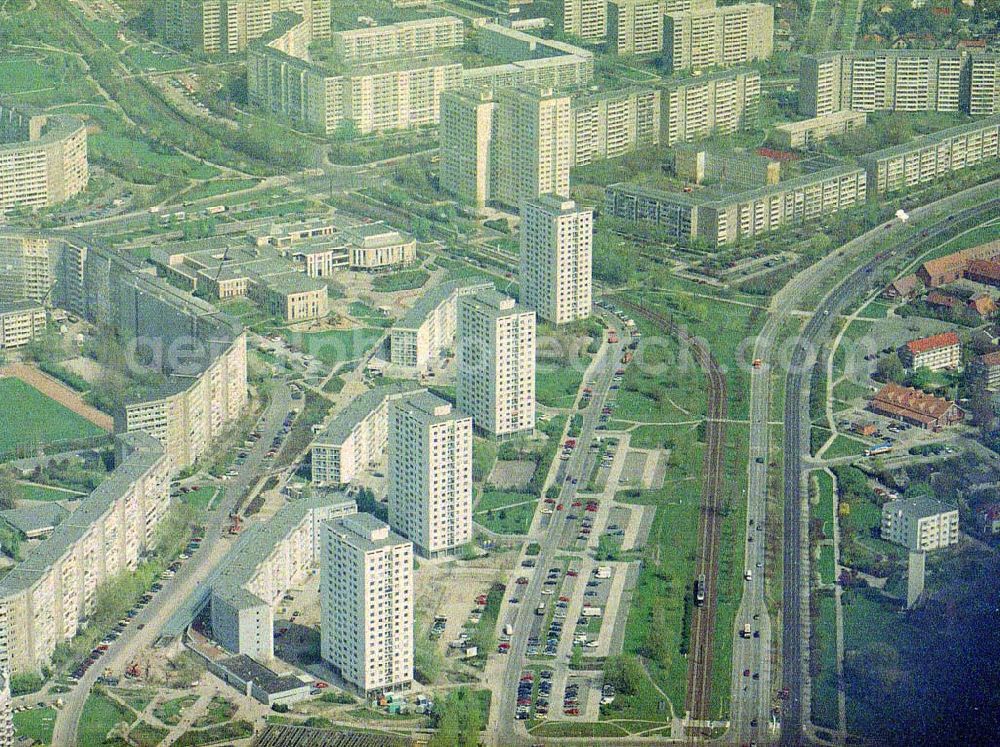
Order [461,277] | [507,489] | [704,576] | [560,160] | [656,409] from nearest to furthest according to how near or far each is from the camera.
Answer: [704,576]
[507,489]
[656,409]
[461,277]
[560,160]

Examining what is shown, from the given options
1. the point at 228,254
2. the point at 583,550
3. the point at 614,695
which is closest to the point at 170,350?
the point at 228,254

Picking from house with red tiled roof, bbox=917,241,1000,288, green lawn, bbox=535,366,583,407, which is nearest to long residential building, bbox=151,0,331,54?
house with red tiled roof, bbox=917,241,1000,288

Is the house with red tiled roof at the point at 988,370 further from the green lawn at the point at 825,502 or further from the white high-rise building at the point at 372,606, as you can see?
the white high-rise building at the point at 372,606

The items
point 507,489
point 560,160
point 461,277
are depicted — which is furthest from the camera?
point 560,160

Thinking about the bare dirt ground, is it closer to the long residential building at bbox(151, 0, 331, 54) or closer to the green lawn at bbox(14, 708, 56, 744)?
the green lawn at bbox(14, 708, 56, 744)

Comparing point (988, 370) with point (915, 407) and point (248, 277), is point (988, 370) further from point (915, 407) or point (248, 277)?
point (248, 277)

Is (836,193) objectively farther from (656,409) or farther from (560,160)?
(656,409)
